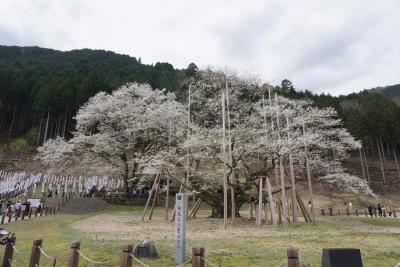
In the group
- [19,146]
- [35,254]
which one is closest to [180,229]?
[35,254]

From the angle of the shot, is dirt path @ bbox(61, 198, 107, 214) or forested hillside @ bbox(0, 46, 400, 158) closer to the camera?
dirt path @ bbox(61, 198, 107, 214)

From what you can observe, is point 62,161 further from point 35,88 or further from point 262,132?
point 35,88

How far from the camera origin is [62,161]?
32.2 m

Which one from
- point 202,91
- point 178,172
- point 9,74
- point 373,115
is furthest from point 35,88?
point 373,115

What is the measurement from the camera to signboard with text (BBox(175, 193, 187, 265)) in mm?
7156

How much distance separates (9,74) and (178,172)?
47.1 metres

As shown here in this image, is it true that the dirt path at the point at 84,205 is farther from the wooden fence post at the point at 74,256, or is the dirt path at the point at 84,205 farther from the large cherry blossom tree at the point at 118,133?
the wooden fence post at the point at 74,256

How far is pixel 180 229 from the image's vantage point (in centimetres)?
757

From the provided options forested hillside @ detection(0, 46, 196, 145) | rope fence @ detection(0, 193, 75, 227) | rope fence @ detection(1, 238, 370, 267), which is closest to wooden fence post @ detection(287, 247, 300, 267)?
rope fence @ detection(1, 238, 370, 267)

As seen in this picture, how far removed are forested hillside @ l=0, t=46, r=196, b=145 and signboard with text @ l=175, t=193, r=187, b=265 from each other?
129 ft

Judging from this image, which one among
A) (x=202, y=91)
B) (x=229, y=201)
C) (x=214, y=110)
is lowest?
(x=229, y=201)

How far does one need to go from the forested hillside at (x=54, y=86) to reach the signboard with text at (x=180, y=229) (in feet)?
129

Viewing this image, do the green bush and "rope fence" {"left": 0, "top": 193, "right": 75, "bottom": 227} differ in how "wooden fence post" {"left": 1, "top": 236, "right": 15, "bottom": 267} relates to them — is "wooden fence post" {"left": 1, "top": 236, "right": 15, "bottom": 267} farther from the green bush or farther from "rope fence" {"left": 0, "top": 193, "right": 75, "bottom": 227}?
the green bush

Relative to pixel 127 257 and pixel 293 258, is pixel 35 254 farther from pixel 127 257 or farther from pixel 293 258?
pixel 293 258
